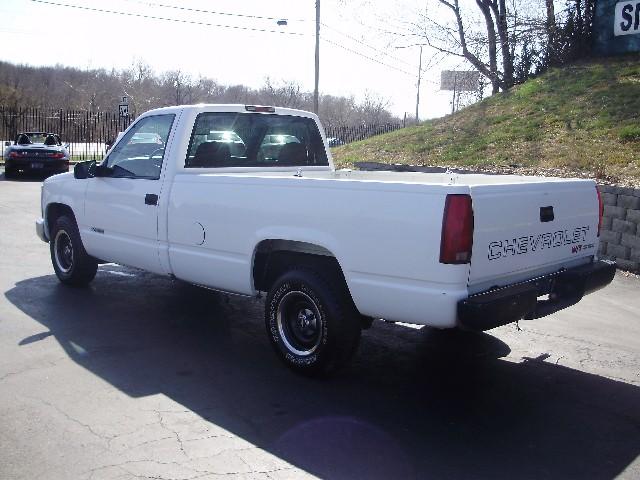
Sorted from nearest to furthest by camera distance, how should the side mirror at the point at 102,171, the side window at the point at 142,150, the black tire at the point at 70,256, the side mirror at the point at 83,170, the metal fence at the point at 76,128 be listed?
the side window at the point at 142,150 → the side mirror at the point at 102,171 → the side mirror at the point at 83,170 → the black tire at the point at 70,256 → the metal fence at the point at 76,128

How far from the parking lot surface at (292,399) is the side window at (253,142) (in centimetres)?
155

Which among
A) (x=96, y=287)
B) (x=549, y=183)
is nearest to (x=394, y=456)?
(x=549, y=183)

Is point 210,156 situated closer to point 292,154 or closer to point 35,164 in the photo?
point 292,154

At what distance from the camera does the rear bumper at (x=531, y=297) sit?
3922 mm

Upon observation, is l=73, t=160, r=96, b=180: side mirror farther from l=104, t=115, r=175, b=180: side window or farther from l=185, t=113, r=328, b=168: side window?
l=185, t=113, r=328, b=168: side window

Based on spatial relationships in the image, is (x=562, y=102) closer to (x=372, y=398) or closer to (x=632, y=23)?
(x=632, y=23)

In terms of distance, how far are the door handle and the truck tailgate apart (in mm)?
3025

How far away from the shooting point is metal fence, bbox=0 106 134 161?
110 ft

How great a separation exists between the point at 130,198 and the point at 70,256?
5.74ft

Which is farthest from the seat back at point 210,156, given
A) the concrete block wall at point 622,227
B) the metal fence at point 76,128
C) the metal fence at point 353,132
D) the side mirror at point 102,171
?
the metal fence at point 353,132

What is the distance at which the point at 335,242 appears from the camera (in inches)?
173

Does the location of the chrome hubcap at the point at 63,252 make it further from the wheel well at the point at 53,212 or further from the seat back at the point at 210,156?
the seat back at the point at 210,156

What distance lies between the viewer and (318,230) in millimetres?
4480

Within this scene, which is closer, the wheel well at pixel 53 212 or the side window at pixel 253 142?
the side window at pixel 253 142
